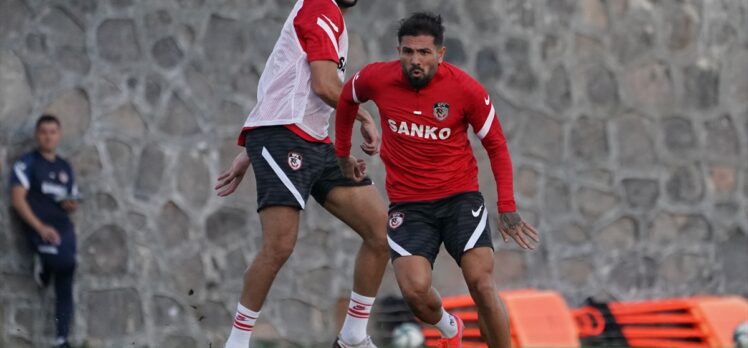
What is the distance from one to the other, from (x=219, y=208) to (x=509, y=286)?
9.72 feet

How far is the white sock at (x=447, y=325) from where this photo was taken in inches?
308

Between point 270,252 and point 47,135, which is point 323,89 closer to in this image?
point 270,252

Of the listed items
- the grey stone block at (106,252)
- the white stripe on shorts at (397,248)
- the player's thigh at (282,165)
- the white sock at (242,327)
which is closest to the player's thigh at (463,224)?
the white stripe on shorts at (397,248)

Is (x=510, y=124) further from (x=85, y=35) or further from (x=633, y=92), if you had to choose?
(x=85, y=35)

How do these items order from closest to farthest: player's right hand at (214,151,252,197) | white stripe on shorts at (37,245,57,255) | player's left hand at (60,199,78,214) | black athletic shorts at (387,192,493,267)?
black athletic shorts at (387,192,493,267), player's right hand at (214,151,252,197), white stripe on shorts at (37,245,57,255), player's left hand at (60,199,78,214)

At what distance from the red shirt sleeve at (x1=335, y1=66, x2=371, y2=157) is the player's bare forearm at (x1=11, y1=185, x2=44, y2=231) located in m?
4.05

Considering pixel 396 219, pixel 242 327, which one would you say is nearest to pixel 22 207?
pixel 242 327

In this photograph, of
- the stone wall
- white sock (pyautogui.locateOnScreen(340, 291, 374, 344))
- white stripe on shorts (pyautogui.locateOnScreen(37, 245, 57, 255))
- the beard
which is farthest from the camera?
the stone wall

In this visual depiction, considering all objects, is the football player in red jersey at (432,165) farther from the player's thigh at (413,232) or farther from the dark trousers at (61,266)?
the dark trousers at (61,266)

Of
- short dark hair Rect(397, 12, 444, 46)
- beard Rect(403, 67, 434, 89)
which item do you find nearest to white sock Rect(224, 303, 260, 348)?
beard Rect(403, 67, 434, 89)

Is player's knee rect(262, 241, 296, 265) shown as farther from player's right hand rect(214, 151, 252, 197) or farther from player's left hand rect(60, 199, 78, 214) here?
player's left hand rect(60, 199, 78, 214)

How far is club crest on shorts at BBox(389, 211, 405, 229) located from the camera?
764 cm

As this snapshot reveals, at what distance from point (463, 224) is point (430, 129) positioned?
535 millimetres

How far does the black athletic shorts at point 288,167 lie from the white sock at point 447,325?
2.90 ft
